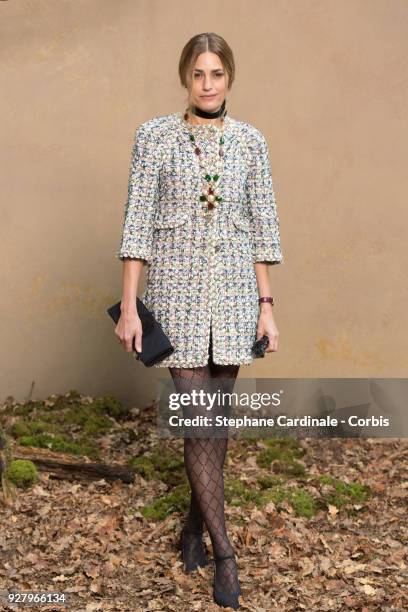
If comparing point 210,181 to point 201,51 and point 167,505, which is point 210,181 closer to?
point 201,51

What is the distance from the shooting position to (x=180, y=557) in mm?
3936

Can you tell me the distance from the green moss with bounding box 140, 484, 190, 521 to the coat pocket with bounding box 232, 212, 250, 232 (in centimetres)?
155

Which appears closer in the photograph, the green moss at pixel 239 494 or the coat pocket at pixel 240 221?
the coat pocket at pixel 240 221

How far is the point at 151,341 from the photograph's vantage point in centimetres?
342

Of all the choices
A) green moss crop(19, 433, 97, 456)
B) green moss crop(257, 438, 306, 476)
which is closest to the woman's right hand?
green moss crop(19, 433, 97, 456)

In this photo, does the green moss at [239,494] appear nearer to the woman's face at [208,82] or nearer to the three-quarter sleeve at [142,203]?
the three-quarter sleeve at [142,203]

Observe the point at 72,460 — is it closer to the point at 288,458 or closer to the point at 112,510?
the point at 112,510

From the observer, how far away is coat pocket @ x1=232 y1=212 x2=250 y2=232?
351 centimetres

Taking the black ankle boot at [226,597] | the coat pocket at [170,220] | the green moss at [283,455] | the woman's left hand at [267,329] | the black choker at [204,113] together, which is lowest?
the black ankle boot at [226,597]

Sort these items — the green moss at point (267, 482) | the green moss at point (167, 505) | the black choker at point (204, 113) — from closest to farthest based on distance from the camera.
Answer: the black choker at point (204, 113) → the green moss at point (167, 505) → the green moss at point (267, 482)

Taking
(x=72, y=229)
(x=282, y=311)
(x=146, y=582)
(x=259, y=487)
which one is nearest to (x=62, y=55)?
(x=72, y=229)

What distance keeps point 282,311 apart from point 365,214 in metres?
0.79

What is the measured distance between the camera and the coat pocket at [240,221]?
3514 mm

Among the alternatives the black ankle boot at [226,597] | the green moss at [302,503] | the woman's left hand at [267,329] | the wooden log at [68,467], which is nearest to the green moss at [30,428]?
the wooden log at [68,467]
